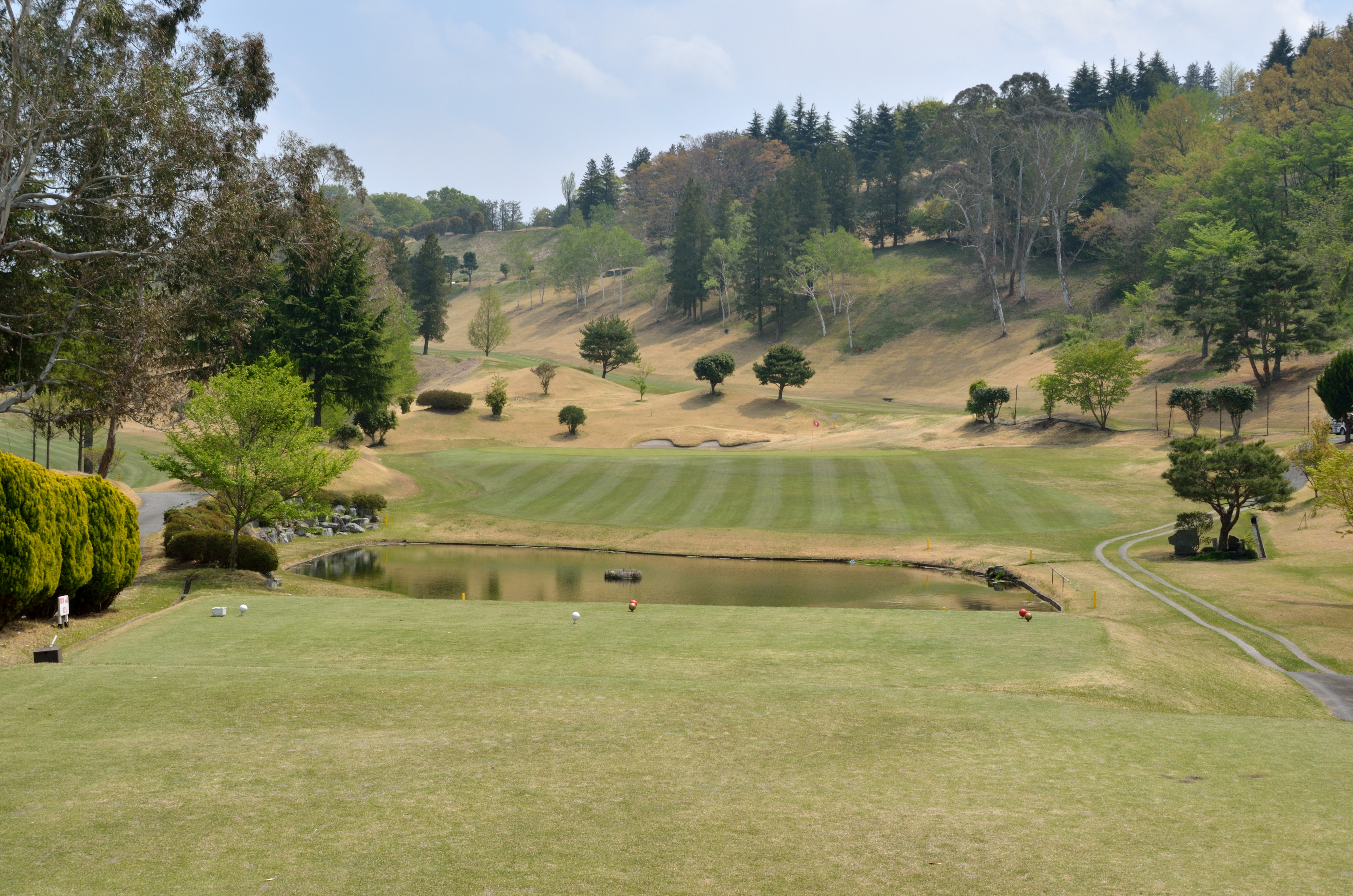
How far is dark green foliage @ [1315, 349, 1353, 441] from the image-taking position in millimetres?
55344

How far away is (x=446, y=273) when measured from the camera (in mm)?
139000

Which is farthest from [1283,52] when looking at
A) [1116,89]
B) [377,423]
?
[377,423]

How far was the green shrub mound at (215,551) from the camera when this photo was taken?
33844mm

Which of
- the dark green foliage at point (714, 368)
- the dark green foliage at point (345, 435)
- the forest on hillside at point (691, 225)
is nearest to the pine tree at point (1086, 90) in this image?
the forest on hillside at point (691, 225)

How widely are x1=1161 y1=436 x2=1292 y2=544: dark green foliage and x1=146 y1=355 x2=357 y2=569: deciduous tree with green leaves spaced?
34405 millimetres

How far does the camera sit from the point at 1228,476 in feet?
124

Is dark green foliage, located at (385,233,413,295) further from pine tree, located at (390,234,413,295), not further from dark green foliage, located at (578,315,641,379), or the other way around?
dark green foliage, located at (578,315,641,379)

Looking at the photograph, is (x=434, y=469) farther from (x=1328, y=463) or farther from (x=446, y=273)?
(x=446, y=273)

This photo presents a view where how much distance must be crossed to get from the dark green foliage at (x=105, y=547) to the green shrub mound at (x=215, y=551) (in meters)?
8.62

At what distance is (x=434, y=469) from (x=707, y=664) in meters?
50.7

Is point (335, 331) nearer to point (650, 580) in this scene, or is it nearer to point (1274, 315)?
point (650, 580)

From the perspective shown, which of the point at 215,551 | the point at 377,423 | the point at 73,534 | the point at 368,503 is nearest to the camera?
the point at 73,534

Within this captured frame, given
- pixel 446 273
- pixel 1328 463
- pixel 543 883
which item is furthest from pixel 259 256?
pixel 446 273

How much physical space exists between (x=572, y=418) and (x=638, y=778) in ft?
240
